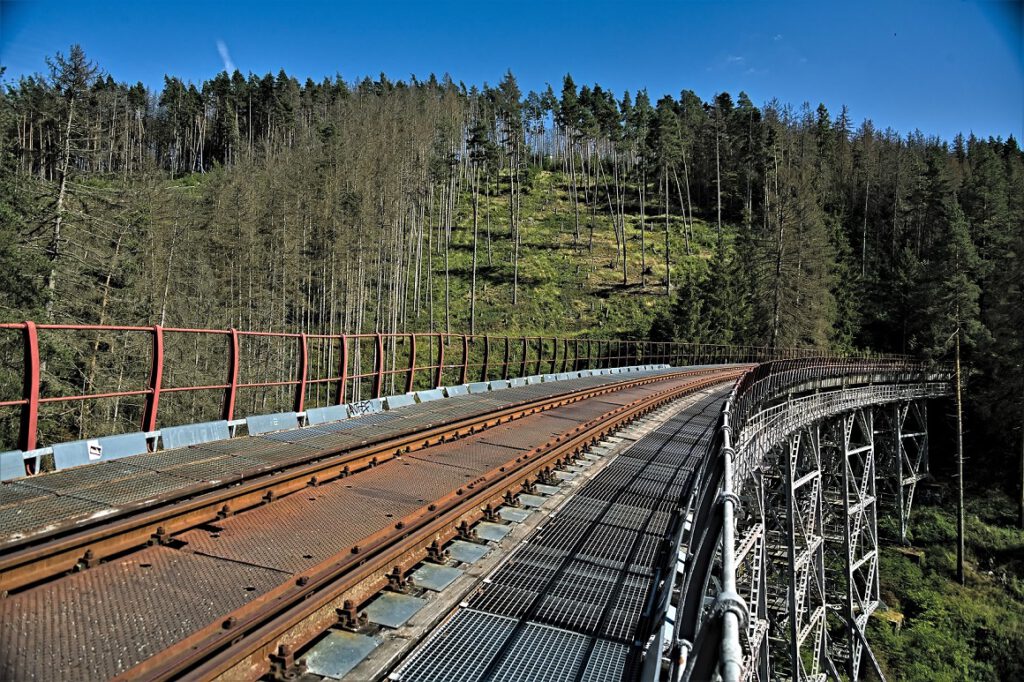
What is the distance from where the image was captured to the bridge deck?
482 cm

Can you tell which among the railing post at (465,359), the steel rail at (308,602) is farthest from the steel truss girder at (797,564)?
the steel rail at (308,602)

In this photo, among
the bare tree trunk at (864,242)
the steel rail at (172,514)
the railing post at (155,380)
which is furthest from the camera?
the bare tree trunk at (864,242)

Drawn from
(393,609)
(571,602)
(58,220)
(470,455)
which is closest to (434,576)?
(393,609)

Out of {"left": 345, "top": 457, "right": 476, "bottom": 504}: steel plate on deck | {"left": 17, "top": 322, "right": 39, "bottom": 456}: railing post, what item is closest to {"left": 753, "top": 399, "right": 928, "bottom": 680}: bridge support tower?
{"left": 345, "top": 457, "right": 476, "bottom": 504}: steel plate on deck

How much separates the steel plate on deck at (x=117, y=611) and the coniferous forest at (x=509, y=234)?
17015 millimetres

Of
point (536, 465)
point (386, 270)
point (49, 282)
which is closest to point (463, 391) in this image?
point (536, 465)

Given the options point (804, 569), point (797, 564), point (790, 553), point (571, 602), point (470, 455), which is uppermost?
point (470, 455)

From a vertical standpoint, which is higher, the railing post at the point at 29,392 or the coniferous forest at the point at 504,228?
the coniferous forest at the point at 504,228

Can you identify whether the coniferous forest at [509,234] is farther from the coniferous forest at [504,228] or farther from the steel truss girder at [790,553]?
the steel truss girder at [790,553]

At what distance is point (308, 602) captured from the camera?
3732 millimetres

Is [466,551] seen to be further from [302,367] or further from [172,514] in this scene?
[302,367]

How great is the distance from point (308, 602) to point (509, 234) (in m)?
65.0

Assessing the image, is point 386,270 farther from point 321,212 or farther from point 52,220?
point 52,220

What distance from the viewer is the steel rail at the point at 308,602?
9.91ft
